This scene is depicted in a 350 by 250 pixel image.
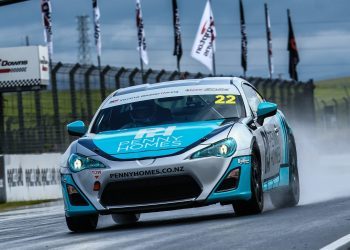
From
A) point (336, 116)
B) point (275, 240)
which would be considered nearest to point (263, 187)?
point (275, 240)

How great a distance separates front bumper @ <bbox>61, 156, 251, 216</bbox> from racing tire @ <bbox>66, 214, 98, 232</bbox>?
26 centimetres

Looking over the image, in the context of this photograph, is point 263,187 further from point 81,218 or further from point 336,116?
point 336,116

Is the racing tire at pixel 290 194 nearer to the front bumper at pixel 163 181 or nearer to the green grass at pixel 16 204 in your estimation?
the front bumper at pixel 163 181

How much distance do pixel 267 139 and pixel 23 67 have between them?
Answer: 35976mm

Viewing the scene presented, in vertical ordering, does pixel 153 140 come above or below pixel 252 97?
below

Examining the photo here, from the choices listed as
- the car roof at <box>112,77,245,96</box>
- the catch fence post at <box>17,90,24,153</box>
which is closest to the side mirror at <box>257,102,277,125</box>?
the car roof at <box>112,77,245,96</box>

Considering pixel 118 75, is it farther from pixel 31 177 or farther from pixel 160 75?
pixel 31 177

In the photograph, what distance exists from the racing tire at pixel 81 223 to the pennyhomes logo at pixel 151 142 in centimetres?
85

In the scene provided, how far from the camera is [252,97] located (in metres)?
13.1

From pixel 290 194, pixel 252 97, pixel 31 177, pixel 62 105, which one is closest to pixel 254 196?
pixel 252 97

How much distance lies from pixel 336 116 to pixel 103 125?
160ft

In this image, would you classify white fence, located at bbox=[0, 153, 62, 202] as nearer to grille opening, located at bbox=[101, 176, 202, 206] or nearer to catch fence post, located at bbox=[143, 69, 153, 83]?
catch fence post, located at bbox=[143, 69, 153, 83]

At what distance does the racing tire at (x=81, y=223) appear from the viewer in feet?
37.2

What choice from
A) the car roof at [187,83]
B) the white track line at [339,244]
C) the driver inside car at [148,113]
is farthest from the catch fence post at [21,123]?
the white track line at [339,244]
